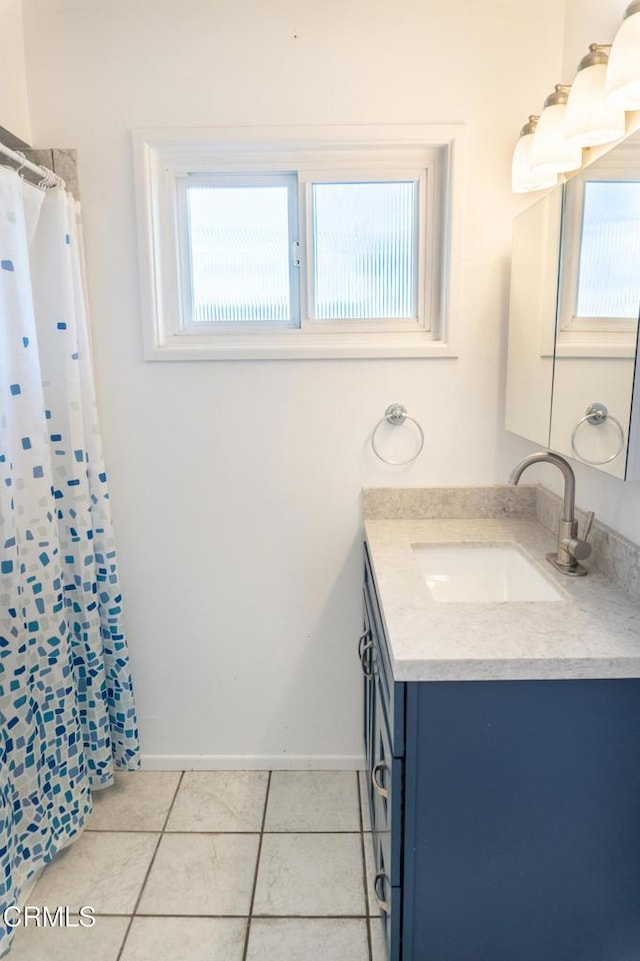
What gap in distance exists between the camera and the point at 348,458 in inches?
74.7

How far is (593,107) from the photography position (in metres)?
1.27

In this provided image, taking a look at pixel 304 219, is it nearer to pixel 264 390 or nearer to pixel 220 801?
pixel 264 390

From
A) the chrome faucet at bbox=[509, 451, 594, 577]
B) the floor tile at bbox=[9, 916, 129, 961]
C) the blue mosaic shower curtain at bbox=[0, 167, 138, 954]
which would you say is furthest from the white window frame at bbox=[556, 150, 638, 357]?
the floor tile at bbox=[9, 916, 129, 961]

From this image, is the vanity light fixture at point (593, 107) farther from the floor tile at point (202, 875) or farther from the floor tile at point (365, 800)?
the floor tile at point (202, 875)

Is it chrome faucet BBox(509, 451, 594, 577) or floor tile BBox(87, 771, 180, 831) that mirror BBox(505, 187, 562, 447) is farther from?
floor tile BBox(87, 771, 180, 831)

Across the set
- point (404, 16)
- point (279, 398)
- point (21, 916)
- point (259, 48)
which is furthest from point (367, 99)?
point (21, 916)

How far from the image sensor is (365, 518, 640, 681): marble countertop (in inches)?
41.3

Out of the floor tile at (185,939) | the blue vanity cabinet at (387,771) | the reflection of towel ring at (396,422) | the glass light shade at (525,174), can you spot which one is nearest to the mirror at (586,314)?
the glass light shade at (525,174)

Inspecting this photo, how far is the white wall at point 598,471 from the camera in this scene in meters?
1.36

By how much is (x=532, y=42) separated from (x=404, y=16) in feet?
1.22

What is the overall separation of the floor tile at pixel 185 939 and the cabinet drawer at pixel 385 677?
741mm

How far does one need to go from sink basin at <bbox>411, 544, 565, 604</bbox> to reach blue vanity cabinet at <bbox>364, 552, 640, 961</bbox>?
1.82ft

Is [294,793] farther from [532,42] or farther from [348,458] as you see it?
[532,42]

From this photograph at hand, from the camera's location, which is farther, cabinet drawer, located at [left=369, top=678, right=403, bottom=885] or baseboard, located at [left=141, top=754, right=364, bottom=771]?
baseboard, located at [left=141, top=754, right=364, bottom=771]
